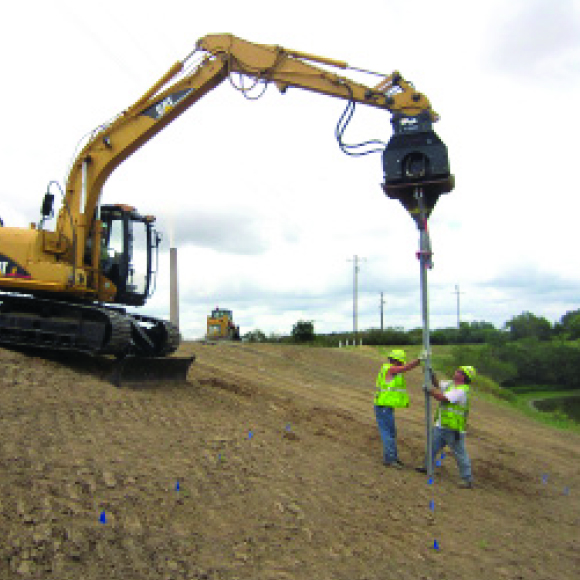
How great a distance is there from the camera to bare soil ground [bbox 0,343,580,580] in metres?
4.77

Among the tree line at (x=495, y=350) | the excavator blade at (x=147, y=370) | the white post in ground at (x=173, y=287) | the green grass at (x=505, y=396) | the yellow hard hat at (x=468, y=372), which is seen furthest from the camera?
the tree line at (x=495, y=350)

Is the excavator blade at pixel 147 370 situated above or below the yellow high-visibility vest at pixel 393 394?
above

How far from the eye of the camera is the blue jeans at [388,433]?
895 centimetres

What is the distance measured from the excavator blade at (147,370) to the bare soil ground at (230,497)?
0.28 m

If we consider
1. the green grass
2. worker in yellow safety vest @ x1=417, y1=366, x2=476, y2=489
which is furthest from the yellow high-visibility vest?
the green grass

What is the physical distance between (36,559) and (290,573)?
185cm

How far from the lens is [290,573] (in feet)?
16.0

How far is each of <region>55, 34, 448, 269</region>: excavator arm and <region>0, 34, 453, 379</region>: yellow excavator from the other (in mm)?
18

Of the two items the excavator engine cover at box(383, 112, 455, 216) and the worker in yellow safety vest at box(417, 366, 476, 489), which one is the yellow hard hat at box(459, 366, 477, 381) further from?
the excavator engine cover at box(383, 112, 455, 216)

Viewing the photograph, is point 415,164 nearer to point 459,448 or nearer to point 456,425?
point 456,425

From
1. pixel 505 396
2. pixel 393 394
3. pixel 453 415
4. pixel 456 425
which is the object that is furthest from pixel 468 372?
pixel 505 396

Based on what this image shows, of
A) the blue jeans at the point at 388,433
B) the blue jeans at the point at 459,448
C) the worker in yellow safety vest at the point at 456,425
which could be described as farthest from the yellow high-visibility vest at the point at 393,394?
the blue jeans at the point at 459,448

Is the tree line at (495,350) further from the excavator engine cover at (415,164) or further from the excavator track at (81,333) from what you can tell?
the excavator engine cover at (415,164)

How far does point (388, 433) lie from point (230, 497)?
344 cm
